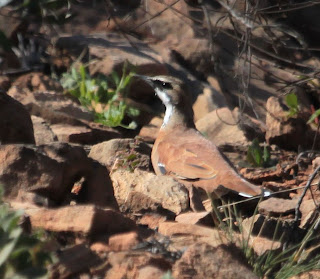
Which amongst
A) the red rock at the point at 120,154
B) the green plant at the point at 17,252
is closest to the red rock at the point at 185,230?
the green plant at the point at 17,252

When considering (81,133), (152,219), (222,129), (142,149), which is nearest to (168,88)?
(142,149)

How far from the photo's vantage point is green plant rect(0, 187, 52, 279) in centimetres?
367

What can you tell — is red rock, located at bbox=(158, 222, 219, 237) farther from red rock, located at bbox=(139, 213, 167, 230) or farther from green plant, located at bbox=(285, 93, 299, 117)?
green plant, located at bbox=(285, 93, 299, 117)

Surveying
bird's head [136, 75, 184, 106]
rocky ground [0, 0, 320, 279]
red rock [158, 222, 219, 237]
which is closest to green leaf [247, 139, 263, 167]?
rocky ground [0, 0, 320, 279]

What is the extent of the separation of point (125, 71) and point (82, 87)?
69 cm

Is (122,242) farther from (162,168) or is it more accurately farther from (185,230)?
(162,168)

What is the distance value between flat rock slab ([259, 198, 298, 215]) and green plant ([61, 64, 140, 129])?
2.71 m

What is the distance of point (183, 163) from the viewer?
741 centimetres

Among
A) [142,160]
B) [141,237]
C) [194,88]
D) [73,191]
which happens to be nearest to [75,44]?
[194,88]

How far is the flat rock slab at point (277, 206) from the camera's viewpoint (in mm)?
6750

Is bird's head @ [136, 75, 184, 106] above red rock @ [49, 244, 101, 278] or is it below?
below

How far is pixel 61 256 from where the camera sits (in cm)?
413

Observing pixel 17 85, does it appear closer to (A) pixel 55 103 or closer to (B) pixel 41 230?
(A) pixel 55 103

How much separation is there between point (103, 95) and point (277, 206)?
3.38 meters
